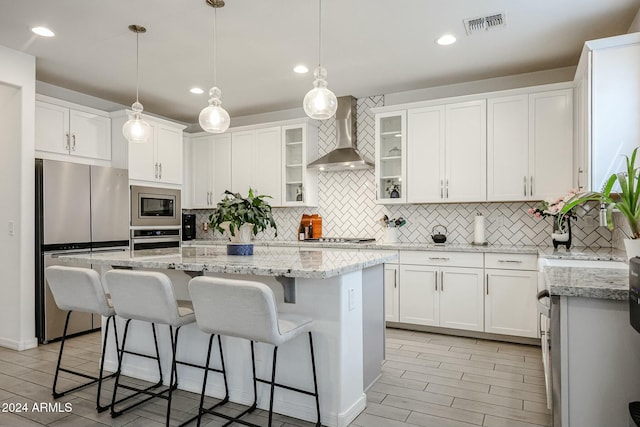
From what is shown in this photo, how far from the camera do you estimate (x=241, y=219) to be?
9.27ft

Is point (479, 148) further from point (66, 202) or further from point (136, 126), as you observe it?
point (66, 202)

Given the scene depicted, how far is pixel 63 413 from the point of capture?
248 cm

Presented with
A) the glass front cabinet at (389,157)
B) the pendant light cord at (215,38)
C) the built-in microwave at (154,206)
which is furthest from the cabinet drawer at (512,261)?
the built-in microwave at (154,206)

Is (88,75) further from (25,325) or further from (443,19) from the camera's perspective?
(443,19)

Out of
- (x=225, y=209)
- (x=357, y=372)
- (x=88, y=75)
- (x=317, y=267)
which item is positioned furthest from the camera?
(x=88, y=75)

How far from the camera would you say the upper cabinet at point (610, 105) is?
2938 millimetres

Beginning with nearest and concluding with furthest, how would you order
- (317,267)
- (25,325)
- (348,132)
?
(317,267) → (25,325) → (348,132)

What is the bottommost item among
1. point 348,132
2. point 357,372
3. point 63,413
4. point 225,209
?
point 63,413

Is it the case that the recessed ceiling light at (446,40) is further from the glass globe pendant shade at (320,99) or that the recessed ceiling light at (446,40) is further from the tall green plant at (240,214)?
the tall green plant at (240,214)

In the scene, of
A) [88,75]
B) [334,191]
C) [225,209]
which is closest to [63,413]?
[225,209]

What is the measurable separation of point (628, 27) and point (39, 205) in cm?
523

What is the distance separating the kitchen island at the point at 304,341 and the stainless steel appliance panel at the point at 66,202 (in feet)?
4.90

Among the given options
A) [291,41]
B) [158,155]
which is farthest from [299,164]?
[291,41]

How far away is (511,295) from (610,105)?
1783 millimetres
